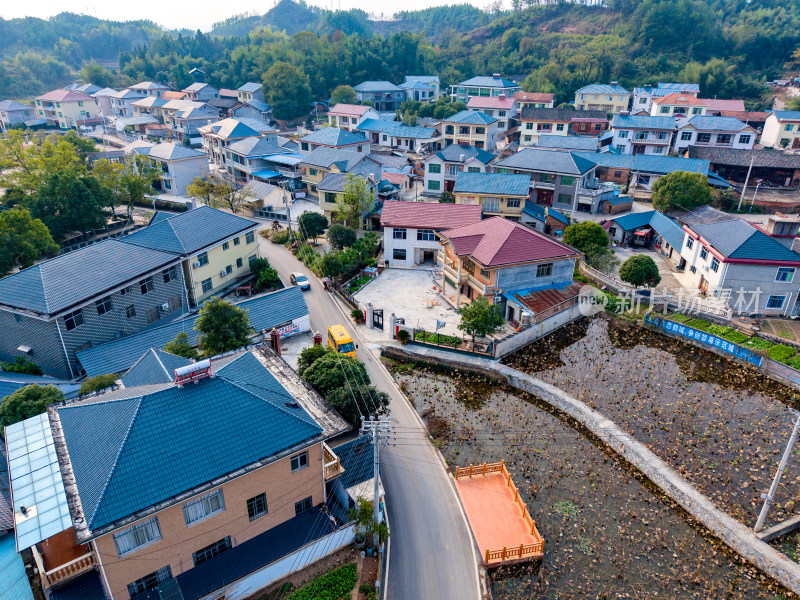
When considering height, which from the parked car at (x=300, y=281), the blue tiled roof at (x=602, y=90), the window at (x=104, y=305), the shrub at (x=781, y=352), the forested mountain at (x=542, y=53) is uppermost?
the forested mountain at (x=542, y=53)

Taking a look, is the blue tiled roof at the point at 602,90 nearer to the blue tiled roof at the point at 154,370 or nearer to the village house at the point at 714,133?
the village house at the point at 714,133

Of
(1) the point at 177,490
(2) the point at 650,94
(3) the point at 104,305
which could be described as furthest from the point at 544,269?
(2) the point at 650,94

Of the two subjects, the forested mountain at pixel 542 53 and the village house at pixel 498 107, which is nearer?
the village house at pixel 498 107

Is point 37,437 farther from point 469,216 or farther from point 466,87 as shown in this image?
point 466,87

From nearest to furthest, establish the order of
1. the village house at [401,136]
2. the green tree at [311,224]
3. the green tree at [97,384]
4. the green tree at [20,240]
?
1. the green tree at [97,384]
2. the green tree at [20,240]
3. the green tree at [311,224]
4. the village house at [401,136]

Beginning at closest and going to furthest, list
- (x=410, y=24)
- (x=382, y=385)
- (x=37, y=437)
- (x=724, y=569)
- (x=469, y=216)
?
(x=37, y=437) → (x=724, y=569) → (x=382, y=385) → (x=469, y=216) → (x=410, y=24)

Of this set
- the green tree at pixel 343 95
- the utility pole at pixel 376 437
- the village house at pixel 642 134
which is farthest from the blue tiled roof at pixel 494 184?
the green tree at pixel 343 95

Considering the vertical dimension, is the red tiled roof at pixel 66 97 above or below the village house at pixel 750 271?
above

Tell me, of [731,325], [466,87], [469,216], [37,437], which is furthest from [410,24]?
[37,437]
